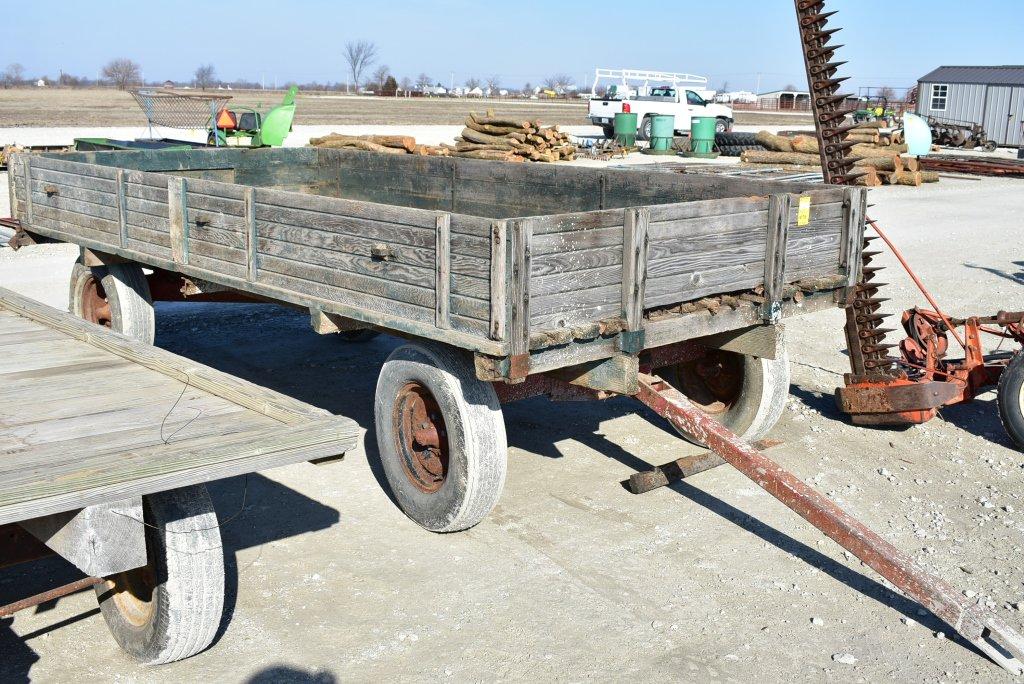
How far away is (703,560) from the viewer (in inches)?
201

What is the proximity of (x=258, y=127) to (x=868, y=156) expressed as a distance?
1350 centimetres

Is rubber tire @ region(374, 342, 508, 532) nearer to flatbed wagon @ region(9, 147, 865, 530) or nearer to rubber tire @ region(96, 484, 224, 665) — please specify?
flatbed wagon @ region(9, 147, 865, 530)

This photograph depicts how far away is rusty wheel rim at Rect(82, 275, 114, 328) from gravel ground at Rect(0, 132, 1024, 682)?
196cm

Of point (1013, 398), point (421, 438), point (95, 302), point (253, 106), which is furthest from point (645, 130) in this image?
point (421, 438)

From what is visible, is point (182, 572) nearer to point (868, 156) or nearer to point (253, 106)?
point (868, 156)

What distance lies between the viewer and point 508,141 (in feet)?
71.3

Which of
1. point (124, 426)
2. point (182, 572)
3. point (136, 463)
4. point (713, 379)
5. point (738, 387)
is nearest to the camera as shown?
point (136, 463)

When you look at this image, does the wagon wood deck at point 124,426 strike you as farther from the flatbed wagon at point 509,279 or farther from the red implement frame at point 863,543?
the red implement frame at point 863,543

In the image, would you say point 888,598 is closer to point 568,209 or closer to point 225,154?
point 568,209

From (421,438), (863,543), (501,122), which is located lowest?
(863,543)

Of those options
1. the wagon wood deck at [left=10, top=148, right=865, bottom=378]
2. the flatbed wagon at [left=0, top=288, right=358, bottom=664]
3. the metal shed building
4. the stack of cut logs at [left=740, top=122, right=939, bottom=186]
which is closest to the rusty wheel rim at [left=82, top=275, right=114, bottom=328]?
the wagon wood deck at [left=10, top=148, right=865, bottom=378]

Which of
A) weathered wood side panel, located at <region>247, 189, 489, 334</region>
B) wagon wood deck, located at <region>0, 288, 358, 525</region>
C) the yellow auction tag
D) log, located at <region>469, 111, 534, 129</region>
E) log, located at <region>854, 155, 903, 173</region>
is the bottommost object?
wagon wood deck, located at <region>0, 288, 358, 525</region>

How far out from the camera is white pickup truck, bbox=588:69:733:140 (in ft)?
113

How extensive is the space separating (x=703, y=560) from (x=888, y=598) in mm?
842
